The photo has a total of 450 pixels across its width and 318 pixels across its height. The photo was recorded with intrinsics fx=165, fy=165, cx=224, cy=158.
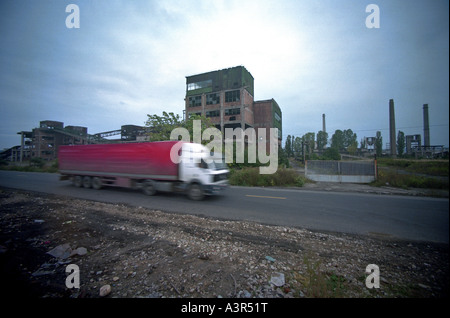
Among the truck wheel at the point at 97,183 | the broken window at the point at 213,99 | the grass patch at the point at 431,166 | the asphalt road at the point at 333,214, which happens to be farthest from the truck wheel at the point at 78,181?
the broken window at the point at 213,99

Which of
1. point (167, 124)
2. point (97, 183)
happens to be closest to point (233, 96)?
point (167, 124)

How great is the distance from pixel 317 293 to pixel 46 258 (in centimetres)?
497

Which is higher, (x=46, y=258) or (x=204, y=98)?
(x=204, y=98)

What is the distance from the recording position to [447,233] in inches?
54.0

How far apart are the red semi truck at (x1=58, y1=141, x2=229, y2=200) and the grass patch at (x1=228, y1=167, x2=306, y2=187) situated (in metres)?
4.67

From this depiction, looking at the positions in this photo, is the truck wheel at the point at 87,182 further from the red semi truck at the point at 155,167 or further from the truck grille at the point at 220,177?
the truck grille at the point at 220,177

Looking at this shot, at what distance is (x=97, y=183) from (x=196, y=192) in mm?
7125

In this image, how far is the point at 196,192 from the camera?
808 cm

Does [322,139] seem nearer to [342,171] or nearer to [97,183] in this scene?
[342,171]

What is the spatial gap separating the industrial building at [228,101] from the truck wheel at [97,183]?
1121 inches

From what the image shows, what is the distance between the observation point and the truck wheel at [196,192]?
26.3 feet
